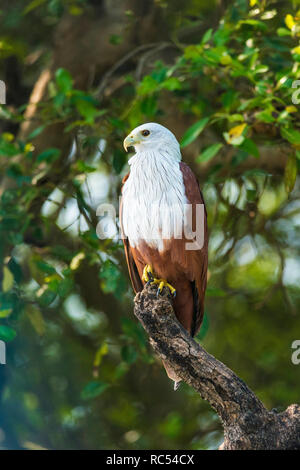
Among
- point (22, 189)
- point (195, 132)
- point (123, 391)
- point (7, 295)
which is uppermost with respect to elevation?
point (195, 132)

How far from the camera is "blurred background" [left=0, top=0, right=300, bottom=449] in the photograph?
16.2 ft

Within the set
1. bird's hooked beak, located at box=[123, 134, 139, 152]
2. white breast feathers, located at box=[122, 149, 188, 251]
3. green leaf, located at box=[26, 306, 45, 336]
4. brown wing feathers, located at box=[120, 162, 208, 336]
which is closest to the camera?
white breast feathers, located at box=[122, 149, 188, 251]

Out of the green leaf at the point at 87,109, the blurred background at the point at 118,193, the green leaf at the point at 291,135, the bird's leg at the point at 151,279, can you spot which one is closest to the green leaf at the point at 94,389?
the blurred background at the point at 118,193

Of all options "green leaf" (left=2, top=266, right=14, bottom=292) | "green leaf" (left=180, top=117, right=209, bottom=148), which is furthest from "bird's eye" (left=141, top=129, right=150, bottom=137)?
"green leaf" (left=2, top=266, right=14, bottom=292)

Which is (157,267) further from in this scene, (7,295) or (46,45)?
(46,45)

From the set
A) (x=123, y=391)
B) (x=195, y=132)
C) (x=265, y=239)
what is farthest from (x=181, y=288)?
(x=123, y=391)

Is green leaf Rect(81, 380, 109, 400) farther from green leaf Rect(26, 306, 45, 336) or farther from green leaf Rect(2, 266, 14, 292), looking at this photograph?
green leaf Rect(2, 266, 14, 292)

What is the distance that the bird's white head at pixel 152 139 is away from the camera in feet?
12.9

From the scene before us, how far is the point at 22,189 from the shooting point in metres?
5.45

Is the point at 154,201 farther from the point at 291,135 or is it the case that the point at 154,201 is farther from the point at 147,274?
the point at 291,135

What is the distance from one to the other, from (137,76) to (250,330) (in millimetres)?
3590

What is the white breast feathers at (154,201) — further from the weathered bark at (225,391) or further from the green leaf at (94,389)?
the green leaf at (94,389)

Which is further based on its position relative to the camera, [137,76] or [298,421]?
[137,76]

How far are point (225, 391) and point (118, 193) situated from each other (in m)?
3.47
